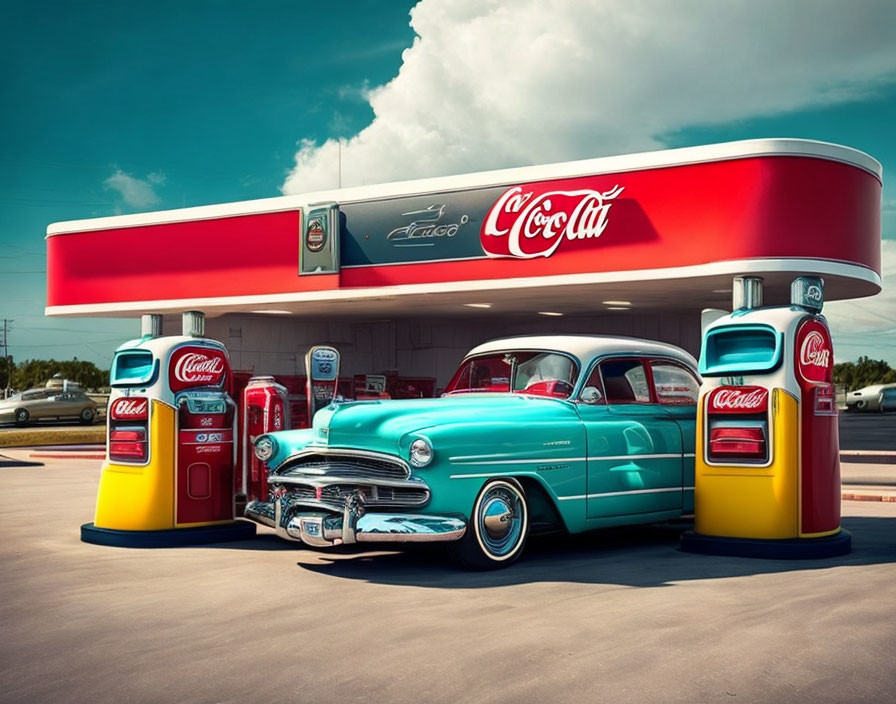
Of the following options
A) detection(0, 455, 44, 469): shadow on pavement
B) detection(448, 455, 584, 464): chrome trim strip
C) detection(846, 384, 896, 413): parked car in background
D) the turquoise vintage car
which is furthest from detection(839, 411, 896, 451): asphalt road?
detection(448, 455, 584, 464): chrome trim strip

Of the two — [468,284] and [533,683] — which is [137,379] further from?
[468,284]

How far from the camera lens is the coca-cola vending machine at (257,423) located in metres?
10.1

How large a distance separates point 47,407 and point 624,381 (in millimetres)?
31776

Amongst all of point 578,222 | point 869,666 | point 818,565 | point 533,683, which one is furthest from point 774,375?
point 578,222

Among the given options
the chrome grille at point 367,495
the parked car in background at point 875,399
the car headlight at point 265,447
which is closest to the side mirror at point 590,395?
the chrome grille at point 367,495

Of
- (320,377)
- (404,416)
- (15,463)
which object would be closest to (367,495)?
(404,416)

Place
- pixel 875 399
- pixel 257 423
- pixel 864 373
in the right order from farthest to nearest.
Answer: pixel 864 373
pixel 875 399
pixel 257 423

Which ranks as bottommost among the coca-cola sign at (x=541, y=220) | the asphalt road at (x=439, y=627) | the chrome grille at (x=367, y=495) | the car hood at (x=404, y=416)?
the asphalt road at (x=439, y=627)

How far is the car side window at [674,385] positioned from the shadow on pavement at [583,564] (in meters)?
1.30

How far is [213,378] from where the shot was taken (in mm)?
9914

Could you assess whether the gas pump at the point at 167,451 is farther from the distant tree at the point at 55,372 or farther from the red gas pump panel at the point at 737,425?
the distant tree at the point at 55,372

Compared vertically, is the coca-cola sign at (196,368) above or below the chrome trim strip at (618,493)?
above

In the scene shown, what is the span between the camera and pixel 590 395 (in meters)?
8.84

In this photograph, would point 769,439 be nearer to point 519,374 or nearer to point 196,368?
point 519,374
